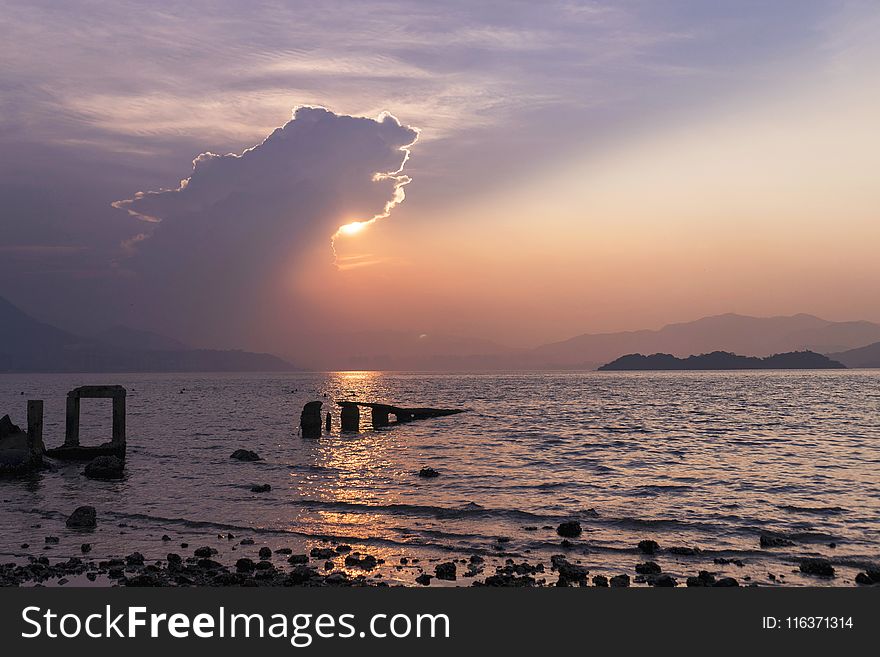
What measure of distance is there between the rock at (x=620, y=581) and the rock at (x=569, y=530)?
433cm

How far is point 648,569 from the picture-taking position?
16.3 metres

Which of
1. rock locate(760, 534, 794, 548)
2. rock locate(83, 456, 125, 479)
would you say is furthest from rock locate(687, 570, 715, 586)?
rock locate(83, 456, 125, 479)

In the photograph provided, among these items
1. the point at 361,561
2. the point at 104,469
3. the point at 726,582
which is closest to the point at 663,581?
the point at 726,582

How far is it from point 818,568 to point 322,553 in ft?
38.7

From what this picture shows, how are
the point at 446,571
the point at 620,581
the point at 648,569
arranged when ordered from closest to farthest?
the point at 620,581 < the point at 446,571 < the point at 648,569

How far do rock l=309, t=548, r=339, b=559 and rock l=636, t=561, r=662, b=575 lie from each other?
7.32m

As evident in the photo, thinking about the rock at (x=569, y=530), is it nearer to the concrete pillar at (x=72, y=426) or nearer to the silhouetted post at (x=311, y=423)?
the concrete pillar at (x=72, y=426)

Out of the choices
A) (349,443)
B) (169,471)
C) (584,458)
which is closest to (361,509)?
(169,471)

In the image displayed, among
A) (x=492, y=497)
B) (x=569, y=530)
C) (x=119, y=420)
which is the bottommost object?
(x=492, y=497)

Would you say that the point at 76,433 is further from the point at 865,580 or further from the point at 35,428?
the point at 865,580

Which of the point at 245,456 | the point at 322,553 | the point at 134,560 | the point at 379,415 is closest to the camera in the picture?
the point at 134,560

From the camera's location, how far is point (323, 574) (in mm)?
15961

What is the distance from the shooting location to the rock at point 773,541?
19312 mm

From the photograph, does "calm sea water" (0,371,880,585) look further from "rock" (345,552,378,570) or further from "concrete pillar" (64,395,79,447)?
"concrete pillar" (64,395,79,447)
